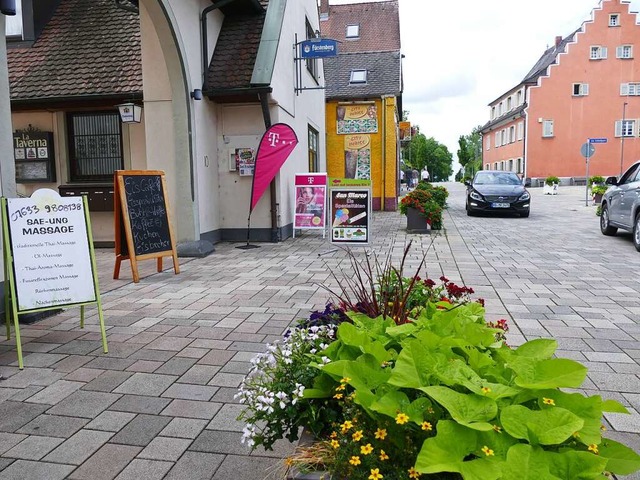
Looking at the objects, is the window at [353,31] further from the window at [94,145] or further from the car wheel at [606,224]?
the window at [94,145]

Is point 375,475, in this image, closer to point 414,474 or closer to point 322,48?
point 414,474

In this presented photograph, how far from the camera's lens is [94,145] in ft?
35.2

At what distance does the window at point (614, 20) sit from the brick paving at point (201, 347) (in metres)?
40.2

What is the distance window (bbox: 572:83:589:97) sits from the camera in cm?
4084

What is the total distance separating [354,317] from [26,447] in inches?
72.3

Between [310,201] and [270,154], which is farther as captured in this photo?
[310,201]

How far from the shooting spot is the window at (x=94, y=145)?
10.6 m

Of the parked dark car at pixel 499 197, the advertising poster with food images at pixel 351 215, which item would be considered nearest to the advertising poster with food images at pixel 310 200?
the advertising poster with food images at pixel 351 215

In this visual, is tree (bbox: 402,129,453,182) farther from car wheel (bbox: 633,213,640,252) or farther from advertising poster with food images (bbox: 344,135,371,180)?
car wheel (bbox: 633,213,640,252)

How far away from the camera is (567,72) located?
41000 mm

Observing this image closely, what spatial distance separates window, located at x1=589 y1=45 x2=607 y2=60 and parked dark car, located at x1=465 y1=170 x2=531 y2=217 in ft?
101

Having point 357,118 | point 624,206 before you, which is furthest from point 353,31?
point 624,206

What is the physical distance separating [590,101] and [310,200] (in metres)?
37.6

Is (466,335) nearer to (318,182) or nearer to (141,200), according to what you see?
(141,200)
